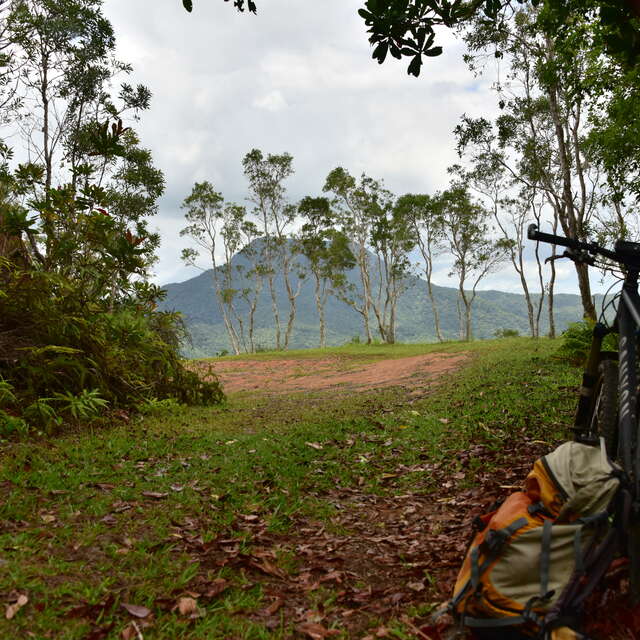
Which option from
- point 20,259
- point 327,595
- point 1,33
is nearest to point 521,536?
point 327,595

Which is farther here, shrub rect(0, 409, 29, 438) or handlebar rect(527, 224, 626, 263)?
shrub rect(0, 409, 29, 438)

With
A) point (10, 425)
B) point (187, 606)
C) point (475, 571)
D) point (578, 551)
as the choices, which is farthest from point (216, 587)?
point (10, 425)

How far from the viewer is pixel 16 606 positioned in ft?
7.71

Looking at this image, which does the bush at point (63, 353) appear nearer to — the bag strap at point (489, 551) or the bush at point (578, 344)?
the bag strap at point (489, 551)

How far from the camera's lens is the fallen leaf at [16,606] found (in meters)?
2.29

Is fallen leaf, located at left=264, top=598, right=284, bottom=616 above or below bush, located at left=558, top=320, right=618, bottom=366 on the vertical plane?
below

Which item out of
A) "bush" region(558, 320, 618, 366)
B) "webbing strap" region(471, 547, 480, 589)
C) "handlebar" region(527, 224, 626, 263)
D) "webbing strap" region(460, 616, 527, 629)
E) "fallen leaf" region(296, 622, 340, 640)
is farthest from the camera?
"bush" region(558, 320, 618, 366)

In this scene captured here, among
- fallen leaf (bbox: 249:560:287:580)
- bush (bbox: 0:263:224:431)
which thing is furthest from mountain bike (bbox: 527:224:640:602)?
bush (bbox: 0:263:224:431)

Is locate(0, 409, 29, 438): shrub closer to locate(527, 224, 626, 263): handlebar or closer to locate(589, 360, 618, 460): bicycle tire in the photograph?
locate(527, 224, 626, 263): handlebar

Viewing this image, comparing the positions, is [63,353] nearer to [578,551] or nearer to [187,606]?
[187,606]

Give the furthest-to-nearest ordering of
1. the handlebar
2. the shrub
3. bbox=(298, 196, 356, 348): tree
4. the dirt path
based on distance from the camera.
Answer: bbox=(298, 196, 356, 348): tree → the dirt path → the shrub → the handlebar

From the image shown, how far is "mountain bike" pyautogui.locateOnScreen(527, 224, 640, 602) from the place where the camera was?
2.08 meters

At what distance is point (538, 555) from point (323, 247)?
43.3 m

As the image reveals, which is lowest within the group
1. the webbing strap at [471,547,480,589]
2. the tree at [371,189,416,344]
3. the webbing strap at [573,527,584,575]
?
the webbing strap at [471,547,480,589]
